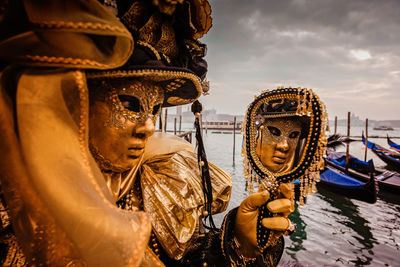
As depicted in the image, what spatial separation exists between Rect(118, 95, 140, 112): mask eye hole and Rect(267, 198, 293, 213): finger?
1.21 m

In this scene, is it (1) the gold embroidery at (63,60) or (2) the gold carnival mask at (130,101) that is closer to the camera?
(1) the gold embroidery at (63,60)

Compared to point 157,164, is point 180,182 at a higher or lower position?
lower

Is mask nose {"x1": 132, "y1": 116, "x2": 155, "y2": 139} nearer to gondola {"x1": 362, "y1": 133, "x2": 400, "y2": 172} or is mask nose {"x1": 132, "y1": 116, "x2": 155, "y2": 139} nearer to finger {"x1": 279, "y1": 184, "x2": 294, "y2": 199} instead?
finger {"x1": 279, "y1": 184, "x2": 294, "y2": 199}

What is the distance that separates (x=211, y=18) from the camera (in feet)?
4.20

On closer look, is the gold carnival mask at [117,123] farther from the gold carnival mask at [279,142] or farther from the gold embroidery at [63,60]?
the gold carnival mask at [279,142]

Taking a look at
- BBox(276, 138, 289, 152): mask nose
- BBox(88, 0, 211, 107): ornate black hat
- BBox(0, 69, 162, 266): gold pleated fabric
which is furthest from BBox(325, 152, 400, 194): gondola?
BBox(0, 69, 162, 266): gold pleated fabric

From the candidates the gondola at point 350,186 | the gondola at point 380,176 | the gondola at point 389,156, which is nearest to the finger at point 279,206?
the gondola at point 350,186

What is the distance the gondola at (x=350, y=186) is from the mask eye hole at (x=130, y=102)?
9.84m

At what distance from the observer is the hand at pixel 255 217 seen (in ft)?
5.15

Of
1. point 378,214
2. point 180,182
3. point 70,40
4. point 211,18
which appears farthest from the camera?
point 378,214

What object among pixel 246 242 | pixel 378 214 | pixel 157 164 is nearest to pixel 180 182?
pixel 157 164

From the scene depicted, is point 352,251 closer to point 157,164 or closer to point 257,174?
point 257,174

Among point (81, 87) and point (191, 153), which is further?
point (191, 153)

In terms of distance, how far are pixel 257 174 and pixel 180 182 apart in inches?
33.0
